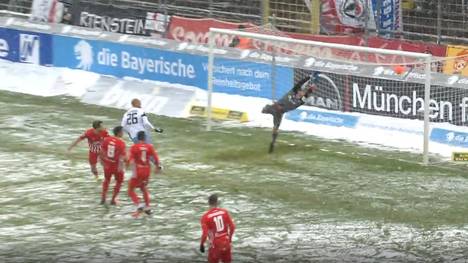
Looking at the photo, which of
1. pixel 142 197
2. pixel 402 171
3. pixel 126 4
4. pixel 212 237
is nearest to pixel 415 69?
pixel 402 171

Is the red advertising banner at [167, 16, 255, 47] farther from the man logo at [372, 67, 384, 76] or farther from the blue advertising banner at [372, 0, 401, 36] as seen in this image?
the man logo at [372, 67, 384, 76]

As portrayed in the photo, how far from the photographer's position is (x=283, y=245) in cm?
1831

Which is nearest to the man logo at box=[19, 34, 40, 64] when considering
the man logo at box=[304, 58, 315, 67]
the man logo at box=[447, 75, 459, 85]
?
the man logo at box=[304, 58, 315, 67]

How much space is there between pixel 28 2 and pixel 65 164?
16.9m

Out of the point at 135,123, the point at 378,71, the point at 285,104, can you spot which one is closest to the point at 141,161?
the point at 135,123

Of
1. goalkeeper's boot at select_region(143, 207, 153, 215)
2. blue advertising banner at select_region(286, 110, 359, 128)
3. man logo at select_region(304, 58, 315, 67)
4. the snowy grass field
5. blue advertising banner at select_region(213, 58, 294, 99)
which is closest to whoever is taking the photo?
the snowy grass field

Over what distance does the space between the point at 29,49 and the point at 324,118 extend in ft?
41.7

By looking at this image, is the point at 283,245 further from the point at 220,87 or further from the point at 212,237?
the point at 220,87

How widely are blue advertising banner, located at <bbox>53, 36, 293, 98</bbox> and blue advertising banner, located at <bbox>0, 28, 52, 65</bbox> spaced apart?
18.3 inches

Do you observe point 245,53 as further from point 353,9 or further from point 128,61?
point 353,9

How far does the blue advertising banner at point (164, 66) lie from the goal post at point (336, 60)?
0.23 meters

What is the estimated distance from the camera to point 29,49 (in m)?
36.5

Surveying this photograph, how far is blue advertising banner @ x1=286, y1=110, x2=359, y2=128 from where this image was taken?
2811 centimetres

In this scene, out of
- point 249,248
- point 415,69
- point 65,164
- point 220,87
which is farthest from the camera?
point 220,87
